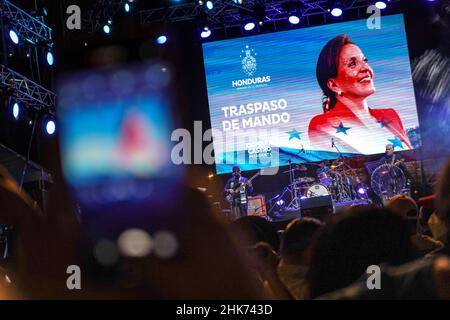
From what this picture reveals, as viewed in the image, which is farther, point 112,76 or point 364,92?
point 364,92

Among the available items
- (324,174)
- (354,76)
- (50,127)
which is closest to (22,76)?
(50,127)

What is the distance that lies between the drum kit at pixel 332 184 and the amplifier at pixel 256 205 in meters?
0.41

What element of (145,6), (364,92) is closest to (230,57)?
(145,6)

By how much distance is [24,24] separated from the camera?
7.51m

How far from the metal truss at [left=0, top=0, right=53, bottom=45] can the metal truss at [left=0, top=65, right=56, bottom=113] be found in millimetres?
620

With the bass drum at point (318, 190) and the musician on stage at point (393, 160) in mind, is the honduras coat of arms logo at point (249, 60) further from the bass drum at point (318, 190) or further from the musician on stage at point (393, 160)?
the musician on stage at point (393, 160)

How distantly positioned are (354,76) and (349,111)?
2.05ft

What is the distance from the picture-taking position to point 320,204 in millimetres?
7371

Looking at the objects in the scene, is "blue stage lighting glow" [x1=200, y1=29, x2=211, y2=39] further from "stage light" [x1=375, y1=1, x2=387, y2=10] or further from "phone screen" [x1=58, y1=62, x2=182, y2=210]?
"phone screen" [x1=58, y1=62, x2=182, y2=210]

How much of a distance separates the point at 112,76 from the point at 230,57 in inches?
360

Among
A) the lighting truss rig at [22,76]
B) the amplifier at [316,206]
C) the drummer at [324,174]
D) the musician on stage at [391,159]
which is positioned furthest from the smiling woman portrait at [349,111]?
the lighting truss rig at [22,76]

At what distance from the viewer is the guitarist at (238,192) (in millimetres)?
9211

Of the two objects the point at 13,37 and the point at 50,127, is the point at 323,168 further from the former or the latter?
the point at 50,127
